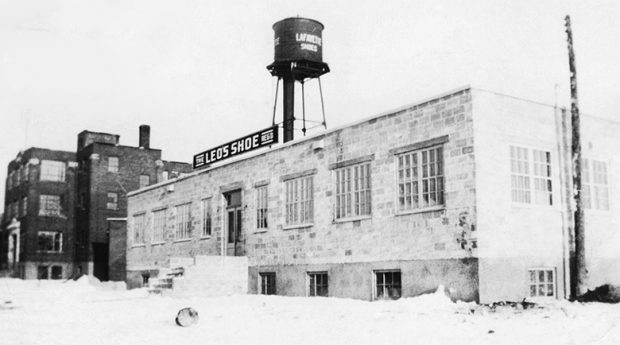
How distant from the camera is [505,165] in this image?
15.6 meters

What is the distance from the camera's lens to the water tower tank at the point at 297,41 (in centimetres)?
2578

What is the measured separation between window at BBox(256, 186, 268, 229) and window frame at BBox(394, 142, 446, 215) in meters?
6.63

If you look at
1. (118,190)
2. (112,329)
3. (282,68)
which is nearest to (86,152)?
(118,190)

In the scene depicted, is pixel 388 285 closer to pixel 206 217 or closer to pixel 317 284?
pixel 317 284

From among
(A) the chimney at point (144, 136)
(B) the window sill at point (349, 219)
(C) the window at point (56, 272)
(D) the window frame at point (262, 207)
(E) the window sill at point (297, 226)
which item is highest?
(A) the chimney at point (144, 136)

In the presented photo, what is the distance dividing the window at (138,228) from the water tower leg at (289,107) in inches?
387

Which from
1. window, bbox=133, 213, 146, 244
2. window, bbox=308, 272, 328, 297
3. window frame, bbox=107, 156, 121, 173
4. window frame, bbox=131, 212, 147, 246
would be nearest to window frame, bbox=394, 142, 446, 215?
window, bbox=308, 272, 328, 297

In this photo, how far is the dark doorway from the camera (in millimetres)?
51400

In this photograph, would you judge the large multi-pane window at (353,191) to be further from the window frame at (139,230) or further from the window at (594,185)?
the window frame at (139,230)

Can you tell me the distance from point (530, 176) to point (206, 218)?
1377 centimetres

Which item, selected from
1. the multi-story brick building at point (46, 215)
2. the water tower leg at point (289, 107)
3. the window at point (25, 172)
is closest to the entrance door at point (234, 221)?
the water tower leg at point (289, 107)

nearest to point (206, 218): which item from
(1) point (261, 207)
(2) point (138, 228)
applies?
(1) point (261, 207)

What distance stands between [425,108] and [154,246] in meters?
17.5

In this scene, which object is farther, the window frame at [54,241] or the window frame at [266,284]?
the window frame at [54,241]
